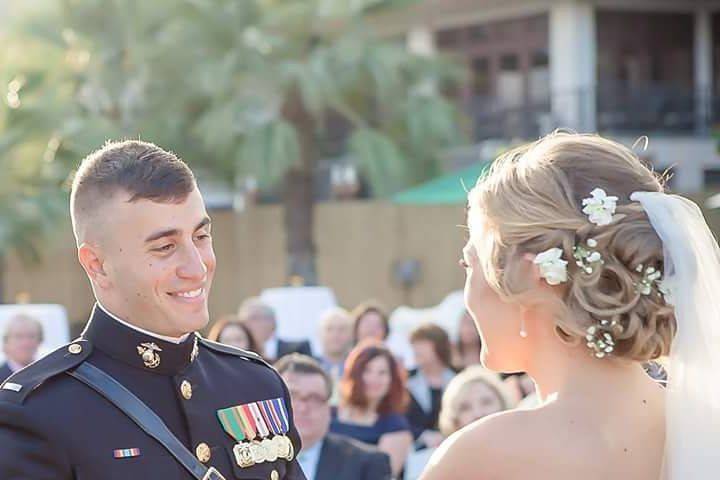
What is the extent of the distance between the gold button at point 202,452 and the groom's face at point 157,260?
251mm

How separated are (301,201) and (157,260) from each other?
16405 millimetres

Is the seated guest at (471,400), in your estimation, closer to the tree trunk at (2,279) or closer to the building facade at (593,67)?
the tree trunk at (2,279)

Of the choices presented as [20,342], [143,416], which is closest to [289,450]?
[143,416]

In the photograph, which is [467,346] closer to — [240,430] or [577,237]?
[240,430]

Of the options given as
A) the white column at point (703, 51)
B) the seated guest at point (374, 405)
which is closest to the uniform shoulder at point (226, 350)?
the seated guest at point (374, 405)

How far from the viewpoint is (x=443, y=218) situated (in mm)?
18234

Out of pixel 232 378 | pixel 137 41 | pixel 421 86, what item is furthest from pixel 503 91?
pixel 232 378

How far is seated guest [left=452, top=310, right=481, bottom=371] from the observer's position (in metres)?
8.71

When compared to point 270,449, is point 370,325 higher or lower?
lower

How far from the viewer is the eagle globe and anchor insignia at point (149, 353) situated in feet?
9.23

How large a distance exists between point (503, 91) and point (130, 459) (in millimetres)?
21680

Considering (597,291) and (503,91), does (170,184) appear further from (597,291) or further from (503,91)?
(503,91)

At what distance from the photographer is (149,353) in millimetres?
2818

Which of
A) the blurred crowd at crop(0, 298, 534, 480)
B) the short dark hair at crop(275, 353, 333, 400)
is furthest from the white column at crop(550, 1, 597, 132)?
the short dark hair at crop(275, 353, 333, 400)
